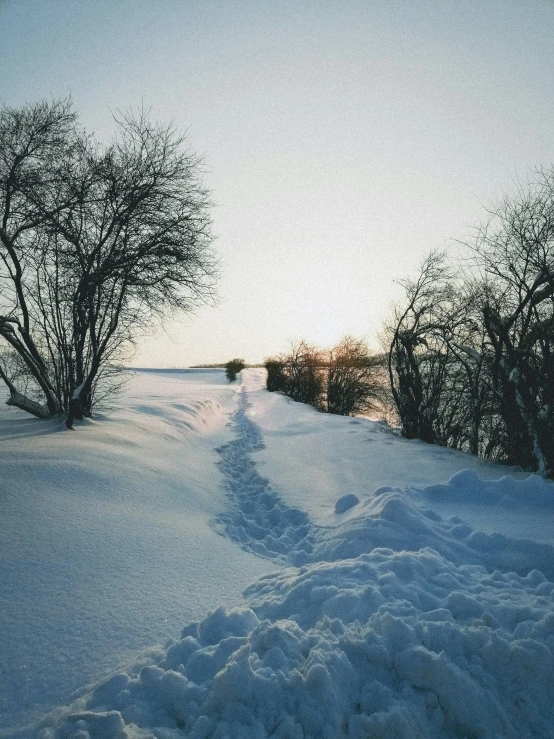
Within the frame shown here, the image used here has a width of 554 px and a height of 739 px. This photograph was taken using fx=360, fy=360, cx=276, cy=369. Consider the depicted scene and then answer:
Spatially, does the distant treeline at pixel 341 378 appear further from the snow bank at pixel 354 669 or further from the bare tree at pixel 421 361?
the snow bank at pixel 354 669

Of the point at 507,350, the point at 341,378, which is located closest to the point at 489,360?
the point at 507,350

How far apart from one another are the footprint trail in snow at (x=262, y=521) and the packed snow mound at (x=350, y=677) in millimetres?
1423

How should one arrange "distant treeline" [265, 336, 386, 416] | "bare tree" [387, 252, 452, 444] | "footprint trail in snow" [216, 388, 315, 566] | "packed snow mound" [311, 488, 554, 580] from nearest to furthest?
"packed snow mound" [311, 488, 554, 580] < "footprint trail in snow" [216, 388, 315, 566] < "bare tree" [387, 252, 452, 444] < "distant treeline" [265, 336, 386, 416]

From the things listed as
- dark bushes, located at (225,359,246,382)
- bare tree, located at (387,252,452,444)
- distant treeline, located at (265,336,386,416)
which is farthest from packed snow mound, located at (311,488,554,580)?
dark bushes, located at (225,359,246,382)

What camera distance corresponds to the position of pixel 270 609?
2309 millimetres

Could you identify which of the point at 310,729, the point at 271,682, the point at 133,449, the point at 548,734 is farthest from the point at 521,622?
the point at 133,449

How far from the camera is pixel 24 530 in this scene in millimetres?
2914

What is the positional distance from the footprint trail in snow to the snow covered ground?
3 cm

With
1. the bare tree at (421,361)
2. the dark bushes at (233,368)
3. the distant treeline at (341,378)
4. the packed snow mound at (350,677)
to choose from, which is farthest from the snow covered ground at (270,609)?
the dark bushes at (233,368)

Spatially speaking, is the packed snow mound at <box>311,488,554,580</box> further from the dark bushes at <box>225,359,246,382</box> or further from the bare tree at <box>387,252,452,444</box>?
the dark bushes at <box>225,359,246,382</box>

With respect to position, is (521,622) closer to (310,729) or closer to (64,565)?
(310,729)

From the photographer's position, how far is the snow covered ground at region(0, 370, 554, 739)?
1611mm

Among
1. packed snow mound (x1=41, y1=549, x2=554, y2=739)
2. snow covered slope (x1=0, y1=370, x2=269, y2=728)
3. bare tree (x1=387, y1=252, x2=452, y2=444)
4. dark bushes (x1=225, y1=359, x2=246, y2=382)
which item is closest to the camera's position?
packed snow mound (x1=41, y1=549, x2=554, y2=739)

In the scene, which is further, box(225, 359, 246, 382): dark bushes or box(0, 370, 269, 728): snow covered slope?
box(225, 359, 246, 382): dark bushes
